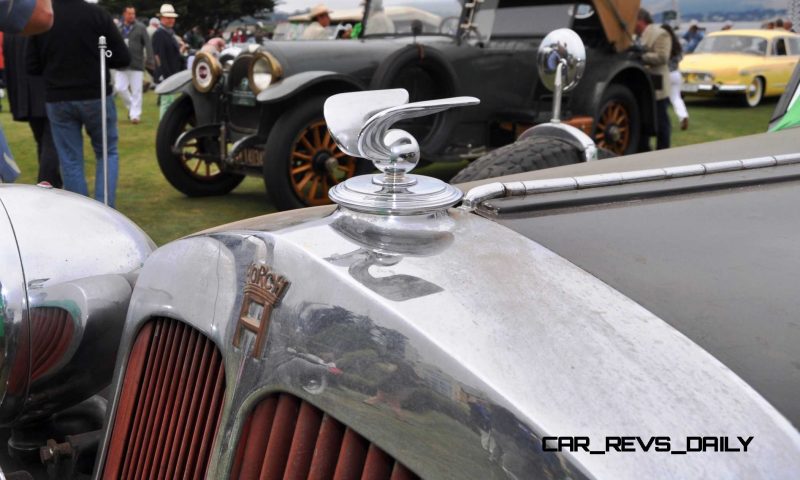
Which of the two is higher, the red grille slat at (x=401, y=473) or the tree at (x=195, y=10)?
the red grille slat at (x=401, y=473)

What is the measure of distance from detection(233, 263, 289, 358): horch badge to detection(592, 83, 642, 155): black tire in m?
5.89

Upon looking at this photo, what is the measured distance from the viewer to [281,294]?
0.95m

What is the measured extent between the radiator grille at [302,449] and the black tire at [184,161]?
5.25m

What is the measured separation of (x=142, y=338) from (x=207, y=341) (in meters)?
0.24

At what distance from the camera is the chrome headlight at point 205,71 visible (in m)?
5.95

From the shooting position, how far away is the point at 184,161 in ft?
20.3

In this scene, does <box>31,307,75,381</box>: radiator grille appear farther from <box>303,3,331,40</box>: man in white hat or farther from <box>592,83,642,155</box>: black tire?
<box>303,3,331,40</box>: man in white hat

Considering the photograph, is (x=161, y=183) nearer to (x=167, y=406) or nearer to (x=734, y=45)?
(x=167, y=406)

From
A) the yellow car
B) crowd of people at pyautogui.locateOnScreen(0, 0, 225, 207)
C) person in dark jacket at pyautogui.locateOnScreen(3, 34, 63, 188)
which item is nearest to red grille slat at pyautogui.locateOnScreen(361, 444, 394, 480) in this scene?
crowd of people at pyautogui.locateOnScreen(0, 0, 225, 207)

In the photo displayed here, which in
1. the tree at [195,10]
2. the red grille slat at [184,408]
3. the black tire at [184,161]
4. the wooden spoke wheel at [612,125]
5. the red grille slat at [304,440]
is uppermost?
the red grille slat at [304,440]

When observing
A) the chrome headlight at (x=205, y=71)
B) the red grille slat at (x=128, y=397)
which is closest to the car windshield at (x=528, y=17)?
the chrome headlight at (x=205, y=71)

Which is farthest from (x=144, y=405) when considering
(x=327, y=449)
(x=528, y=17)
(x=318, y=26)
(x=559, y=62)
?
(x=318, y=26)

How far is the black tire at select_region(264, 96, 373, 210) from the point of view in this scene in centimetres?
535

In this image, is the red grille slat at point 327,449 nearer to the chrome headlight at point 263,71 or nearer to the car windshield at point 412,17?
the chrome headlight at point 263,71
